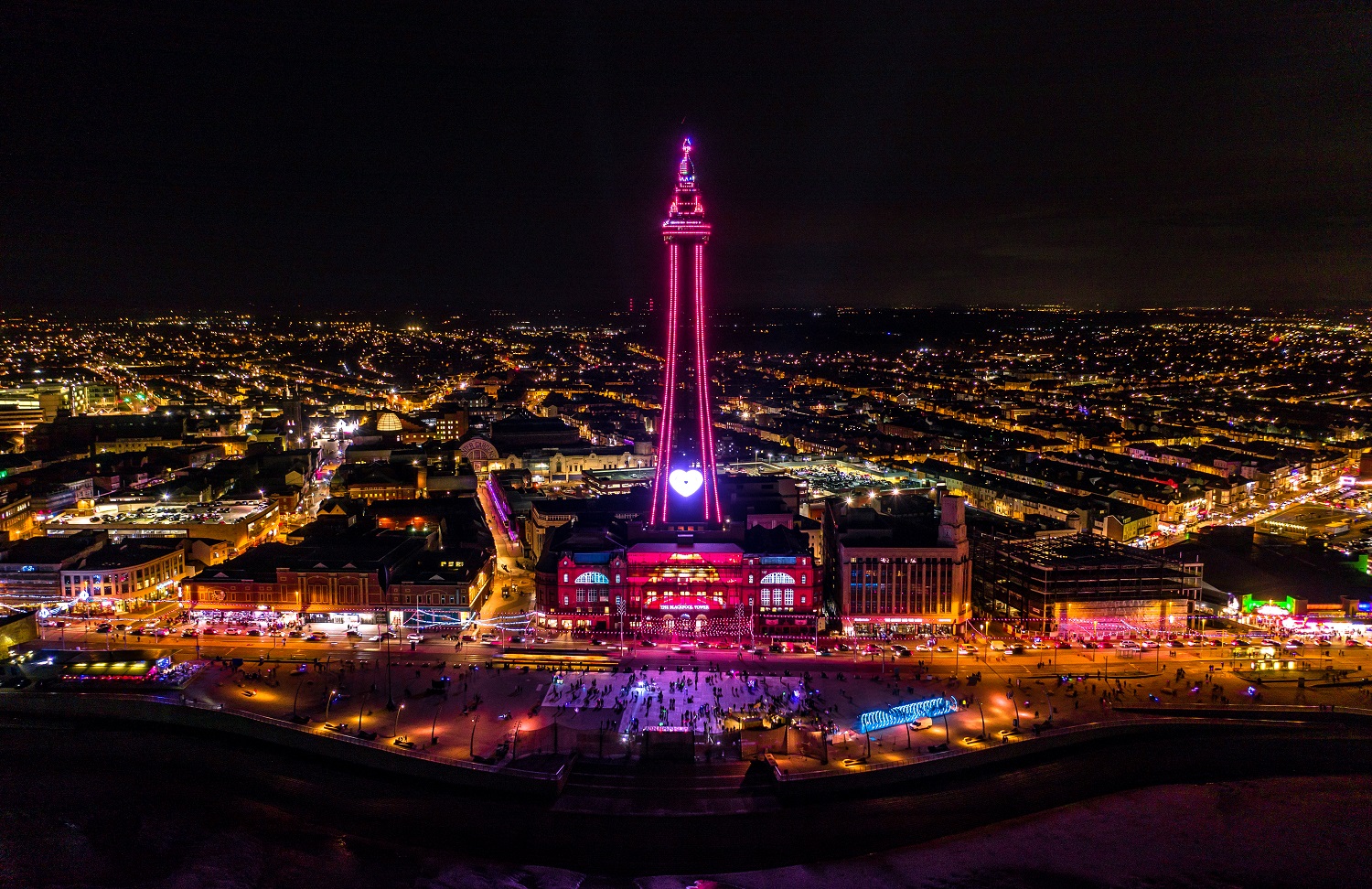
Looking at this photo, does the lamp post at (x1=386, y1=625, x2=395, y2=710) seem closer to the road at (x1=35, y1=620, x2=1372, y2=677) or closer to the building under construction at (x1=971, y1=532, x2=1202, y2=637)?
the road at (x1=35, y1=620, x2=1372, y2=677)

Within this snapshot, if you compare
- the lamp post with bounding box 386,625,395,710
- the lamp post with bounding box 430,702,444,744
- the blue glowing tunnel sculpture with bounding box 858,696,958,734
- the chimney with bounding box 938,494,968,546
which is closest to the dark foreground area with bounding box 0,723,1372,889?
the lamp post with bounding box 430,702,444,744

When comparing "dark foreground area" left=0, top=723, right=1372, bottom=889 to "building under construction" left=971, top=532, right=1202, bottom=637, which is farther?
"building under construction" left=971, top=532, right=1202, bottom=637

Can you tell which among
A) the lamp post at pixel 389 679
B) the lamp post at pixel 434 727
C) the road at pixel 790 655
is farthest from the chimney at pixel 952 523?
the lamp post at pixel 389 679

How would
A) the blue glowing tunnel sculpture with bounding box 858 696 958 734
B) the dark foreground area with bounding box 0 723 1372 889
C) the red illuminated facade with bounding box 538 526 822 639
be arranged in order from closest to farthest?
the dark foreground area with bounding box 0 723 1372 889 < the blue glowing tunnel sculpture with bounding box 858 696 958 734 < the red illuminated facade with bounding box 538 526 822 639

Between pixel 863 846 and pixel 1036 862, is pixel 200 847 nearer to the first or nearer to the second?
pixel 863 846

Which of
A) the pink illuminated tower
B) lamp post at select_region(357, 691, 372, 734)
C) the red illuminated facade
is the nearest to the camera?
lamp post at select_region(357, 691, 372, 734)

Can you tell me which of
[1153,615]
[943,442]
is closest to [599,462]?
[943,442]

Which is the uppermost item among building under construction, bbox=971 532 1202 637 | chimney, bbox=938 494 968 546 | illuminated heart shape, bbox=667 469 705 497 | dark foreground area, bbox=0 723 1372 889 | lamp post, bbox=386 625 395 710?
illuminated heart shape, bbox=667 469 705 497
